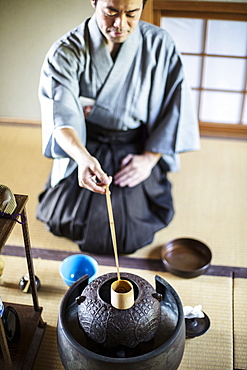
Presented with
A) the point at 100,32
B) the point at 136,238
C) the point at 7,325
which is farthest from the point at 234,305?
the point at 100,32

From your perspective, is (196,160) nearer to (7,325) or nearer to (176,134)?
(176,134)

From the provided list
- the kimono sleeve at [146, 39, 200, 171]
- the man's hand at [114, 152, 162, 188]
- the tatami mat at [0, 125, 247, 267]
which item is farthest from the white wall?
the man's hand at [114, 152, 162, 188]

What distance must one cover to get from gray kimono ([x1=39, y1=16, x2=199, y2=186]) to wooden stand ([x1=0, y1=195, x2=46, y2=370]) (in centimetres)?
63

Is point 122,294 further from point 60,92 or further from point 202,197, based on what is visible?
point 202,197

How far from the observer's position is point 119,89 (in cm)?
254

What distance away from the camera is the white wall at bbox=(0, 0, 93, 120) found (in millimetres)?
1894

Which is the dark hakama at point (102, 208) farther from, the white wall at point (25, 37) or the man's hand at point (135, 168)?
the white wall at point (25, 37)

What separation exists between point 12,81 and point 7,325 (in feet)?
3.40

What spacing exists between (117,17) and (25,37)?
44 cm

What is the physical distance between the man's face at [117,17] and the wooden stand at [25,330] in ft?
2.91

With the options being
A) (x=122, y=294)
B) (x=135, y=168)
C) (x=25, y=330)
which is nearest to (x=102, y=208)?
(x=135, y=168)

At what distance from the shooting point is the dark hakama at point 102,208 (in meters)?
2.76

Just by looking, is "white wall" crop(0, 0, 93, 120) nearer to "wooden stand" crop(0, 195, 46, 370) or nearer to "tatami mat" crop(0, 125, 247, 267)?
"tatami mat" crop(0, 125, 247, 267)

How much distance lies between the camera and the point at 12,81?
6.52ft
